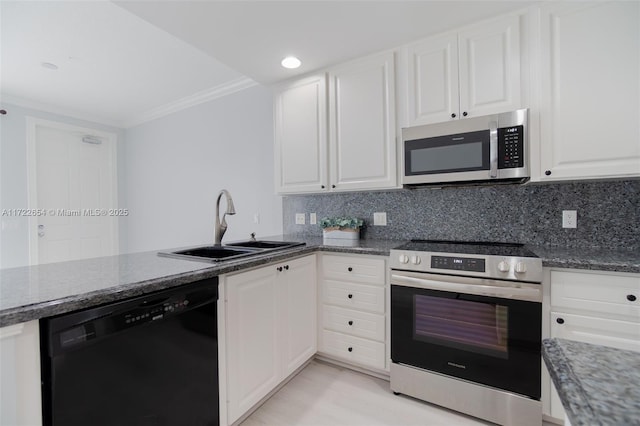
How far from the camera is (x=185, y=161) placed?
3.85m

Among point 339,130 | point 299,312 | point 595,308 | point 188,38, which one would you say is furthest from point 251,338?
point 188,38

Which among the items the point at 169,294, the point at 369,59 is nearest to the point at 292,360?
the point at 169,294

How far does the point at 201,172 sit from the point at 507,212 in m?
3.32

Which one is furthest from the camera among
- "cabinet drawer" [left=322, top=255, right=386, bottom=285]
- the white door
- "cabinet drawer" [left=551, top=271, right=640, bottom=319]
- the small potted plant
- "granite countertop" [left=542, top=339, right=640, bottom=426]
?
the white door

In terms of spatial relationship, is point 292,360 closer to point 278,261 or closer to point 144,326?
point 278,261

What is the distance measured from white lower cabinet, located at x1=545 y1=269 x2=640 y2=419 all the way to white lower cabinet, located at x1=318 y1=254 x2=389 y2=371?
0.90 m

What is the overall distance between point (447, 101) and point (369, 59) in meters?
0.70

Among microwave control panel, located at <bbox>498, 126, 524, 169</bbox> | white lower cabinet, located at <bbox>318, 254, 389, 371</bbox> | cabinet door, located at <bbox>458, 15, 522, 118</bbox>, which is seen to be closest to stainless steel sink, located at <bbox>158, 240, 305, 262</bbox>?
white lower cabinet, located at <bbox>318, 254, 389, 371</bbox>

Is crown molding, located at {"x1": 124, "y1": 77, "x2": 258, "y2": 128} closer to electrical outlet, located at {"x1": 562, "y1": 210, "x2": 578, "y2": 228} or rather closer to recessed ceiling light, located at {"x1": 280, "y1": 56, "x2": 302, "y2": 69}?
recessed ceiling light, located at {"x1": 280, "y1": 56, "x2": 302, "y2": 69}

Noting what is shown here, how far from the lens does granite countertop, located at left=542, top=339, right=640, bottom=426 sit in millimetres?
355

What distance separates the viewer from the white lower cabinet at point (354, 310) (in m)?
1.97

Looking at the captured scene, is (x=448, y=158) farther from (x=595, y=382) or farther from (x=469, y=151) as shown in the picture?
(x=595, y=382)

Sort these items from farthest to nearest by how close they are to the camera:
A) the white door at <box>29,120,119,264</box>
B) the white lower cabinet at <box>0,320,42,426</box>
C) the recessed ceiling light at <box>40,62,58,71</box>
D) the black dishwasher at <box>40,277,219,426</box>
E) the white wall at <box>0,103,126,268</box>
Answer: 1. the white door at <box>29,120,119,264</box>
2. the white wall at <box>0,103,126,268</box>
3. the recessed ceiling light at <box>40,62,58,71</box>
4. the black dishwasher at <box>40,277,219,426</box>
5. the white lower cabinet at <box>0,320,42,426</box>

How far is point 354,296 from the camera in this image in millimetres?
2062
